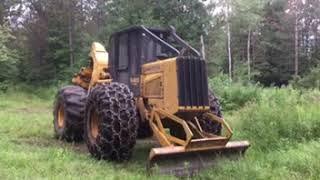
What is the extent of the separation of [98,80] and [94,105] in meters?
1.97

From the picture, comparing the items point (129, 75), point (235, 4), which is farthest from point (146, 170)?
point (235, 4)

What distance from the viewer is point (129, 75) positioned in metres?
9.10

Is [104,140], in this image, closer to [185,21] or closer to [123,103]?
[123,103]

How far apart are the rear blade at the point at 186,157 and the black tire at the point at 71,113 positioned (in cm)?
352

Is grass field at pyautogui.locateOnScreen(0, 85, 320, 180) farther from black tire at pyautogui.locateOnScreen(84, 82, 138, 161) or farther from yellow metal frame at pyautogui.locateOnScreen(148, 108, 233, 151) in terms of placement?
yellow metal frame at pyautogui.locateOnScreen(148, 108, 233, 151)

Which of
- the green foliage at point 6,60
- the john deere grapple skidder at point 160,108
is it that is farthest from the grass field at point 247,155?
the green foliage at point 6,60

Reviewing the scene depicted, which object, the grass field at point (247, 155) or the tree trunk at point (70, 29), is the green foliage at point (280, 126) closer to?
the grass field at point (247, 155)

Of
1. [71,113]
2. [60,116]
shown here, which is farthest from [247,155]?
[60,116]

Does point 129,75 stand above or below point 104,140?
above

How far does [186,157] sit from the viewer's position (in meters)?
7.20

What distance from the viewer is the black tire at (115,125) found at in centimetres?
775

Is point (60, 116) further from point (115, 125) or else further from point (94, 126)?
point (115, 125)

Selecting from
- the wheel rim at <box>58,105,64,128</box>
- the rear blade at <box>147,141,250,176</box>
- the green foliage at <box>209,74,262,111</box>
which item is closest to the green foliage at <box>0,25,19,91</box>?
the green foliage at <box>209,74,262,111</box>

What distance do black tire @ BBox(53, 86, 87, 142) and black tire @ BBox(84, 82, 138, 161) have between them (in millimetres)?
2070
